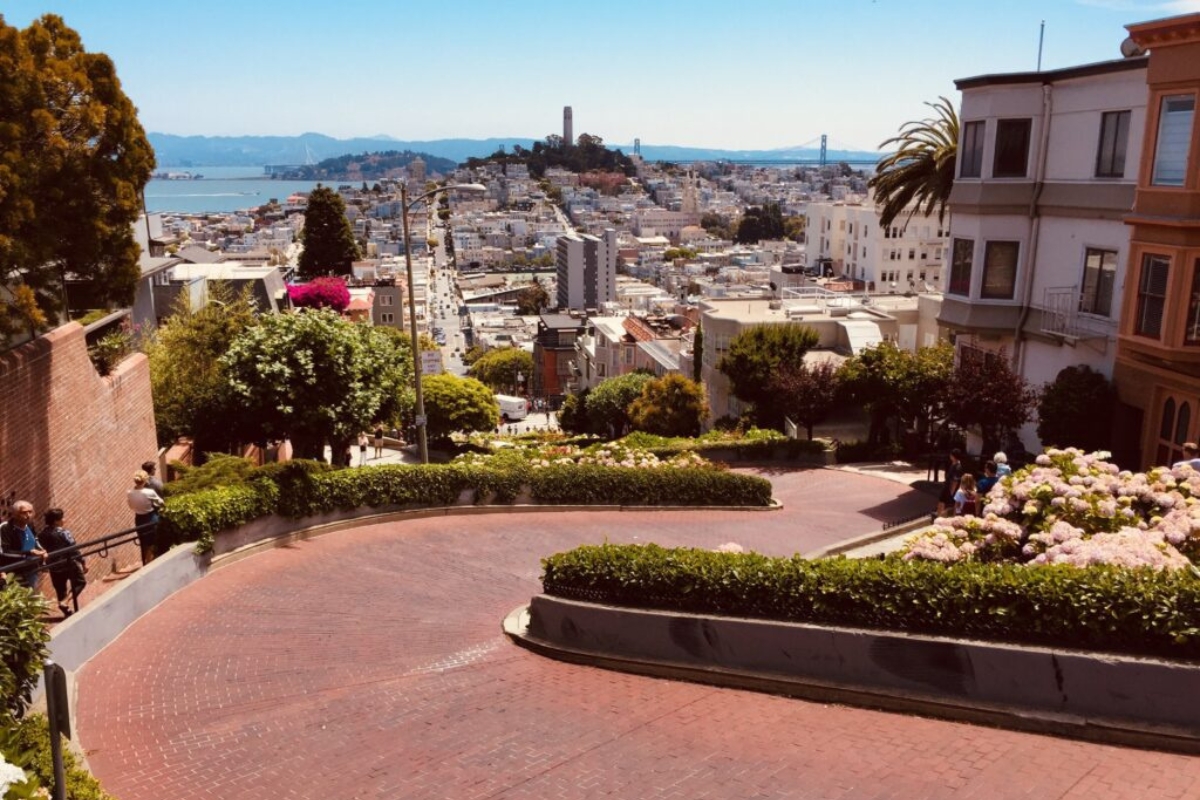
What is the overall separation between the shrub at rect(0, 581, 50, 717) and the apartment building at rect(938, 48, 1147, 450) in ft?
64.7

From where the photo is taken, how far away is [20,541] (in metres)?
10.6

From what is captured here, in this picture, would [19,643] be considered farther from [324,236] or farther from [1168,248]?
[324,236]

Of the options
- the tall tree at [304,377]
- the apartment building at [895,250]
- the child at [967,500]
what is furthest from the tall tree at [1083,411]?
the apartment building at [895,250]

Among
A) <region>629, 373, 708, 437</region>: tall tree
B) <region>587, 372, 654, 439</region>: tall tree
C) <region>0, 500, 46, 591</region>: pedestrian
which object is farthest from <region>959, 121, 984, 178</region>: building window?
<region>587, 372, 654, 439</region>: tall tree

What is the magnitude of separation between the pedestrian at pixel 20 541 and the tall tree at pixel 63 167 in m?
2.58

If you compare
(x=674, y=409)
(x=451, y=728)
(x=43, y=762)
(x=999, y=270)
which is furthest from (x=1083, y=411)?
(x=674, y=409)

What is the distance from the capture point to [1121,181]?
20.2 meters

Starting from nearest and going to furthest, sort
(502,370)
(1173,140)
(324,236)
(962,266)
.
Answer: (1173,140) < (962,266) < (324,236) < (502,370)

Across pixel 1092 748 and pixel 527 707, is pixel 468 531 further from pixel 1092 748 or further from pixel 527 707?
pixel 1092 748

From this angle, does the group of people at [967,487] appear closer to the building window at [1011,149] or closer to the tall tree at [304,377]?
the building window at [1011,149]

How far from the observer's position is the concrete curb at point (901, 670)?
24.2 ft

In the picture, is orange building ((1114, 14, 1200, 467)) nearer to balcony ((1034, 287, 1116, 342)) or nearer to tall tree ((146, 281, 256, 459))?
balcony ((1034, 287, 1116, 342))

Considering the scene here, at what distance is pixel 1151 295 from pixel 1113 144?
4470 mm

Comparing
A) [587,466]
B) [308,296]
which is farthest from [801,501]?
[308,296]
